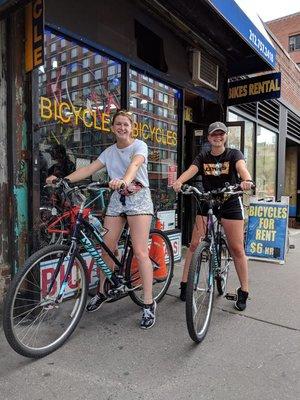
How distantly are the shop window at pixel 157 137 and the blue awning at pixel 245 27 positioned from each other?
1.26 m

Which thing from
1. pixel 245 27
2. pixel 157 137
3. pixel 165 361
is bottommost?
pixel 165 361

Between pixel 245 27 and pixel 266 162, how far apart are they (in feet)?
18.4

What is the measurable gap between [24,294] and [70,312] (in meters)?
0.45

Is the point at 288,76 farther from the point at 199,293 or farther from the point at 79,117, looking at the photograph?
the point at 199,293

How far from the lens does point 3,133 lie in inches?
125

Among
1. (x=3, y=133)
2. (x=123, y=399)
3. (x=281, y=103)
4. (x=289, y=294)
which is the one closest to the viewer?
(x=123, y=399)

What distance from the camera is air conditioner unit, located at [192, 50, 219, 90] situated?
5742 mm

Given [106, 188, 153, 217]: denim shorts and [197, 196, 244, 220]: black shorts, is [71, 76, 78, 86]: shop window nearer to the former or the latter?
[106, 188, 153, 217]: denim shorts

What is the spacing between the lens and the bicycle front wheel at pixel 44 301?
263 centimetres

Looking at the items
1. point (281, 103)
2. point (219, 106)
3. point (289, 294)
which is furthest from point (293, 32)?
point (289, 294)

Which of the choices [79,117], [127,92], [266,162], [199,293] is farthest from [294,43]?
[199,293]

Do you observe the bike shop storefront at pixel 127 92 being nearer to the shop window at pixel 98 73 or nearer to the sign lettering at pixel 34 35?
the shop window at pixel 98 73

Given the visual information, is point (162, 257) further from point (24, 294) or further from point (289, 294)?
point (289, 294)

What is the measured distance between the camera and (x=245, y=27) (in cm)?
481
